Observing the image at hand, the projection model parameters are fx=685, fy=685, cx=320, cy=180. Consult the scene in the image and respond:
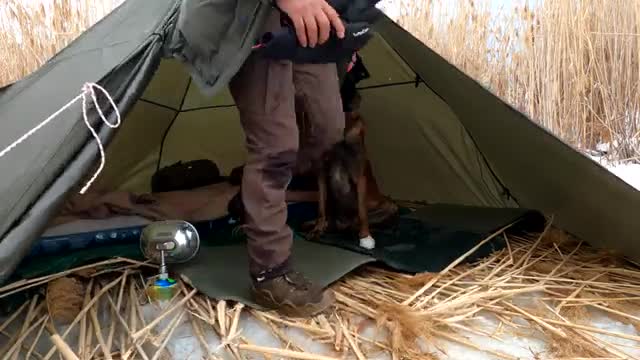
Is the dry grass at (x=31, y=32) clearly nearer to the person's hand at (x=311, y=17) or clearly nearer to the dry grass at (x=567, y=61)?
the dry grass at (x=567, y=61)

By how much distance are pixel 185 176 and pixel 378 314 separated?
1.53 metres

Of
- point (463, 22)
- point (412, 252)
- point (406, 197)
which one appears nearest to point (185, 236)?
point (412, 252)

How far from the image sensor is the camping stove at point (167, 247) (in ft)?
6.23

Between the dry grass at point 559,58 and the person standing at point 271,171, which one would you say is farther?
the dry grass at point 559,58

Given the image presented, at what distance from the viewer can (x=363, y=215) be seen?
2.34m

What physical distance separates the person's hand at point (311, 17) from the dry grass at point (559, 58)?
1.71 metres

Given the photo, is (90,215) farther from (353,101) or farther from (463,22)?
(463,22)

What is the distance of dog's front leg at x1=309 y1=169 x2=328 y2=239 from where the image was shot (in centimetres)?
244

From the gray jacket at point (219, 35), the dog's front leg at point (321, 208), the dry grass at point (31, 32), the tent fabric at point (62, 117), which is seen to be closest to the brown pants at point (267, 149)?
the gray jacket at point (219, 35)

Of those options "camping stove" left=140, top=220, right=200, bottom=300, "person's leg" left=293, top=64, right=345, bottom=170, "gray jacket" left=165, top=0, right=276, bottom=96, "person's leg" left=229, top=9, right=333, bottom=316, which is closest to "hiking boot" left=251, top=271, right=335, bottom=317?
"person's leg" left=229, top=9, right=333, bottom=316

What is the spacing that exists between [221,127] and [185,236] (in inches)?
48.7

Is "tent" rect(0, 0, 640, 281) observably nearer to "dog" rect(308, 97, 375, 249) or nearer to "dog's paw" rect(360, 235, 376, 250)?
"dog" rect(308, 97, 375, 249)

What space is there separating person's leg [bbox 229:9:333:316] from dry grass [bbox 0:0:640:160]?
1605mm

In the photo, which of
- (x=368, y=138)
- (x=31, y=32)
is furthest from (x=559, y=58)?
(x=31, y=32)
